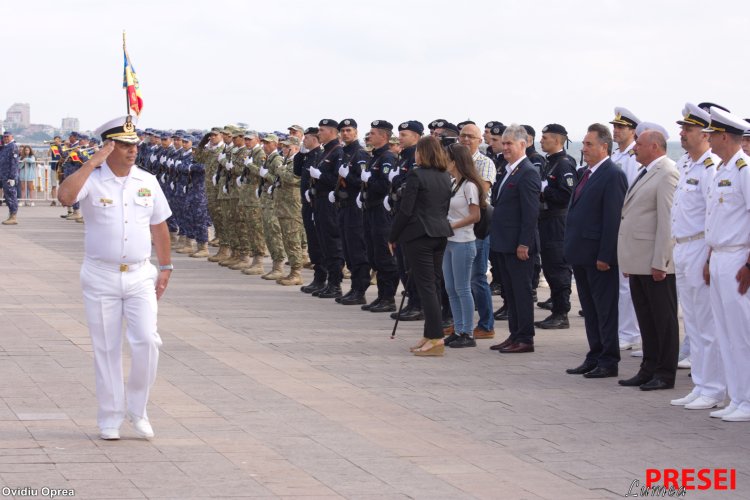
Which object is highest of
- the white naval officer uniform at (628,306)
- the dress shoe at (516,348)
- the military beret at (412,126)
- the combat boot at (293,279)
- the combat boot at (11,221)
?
the military beret at (412,126)

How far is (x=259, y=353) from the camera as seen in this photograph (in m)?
11.6

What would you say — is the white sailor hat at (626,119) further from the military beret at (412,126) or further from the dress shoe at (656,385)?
the dress shoe at (656,385)

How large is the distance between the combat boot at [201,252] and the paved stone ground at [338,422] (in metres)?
8.39

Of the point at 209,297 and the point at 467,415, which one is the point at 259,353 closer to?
the point at 467,415

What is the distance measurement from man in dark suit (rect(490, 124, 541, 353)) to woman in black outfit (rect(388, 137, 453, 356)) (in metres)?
0.49

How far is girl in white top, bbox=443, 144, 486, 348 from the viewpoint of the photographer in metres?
12.0

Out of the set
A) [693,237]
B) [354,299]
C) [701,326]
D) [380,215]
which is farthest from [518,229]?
[354,299]

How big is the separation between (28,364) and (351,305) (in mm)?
5725

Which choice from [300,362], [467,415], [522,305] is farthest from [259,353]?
[467,415]

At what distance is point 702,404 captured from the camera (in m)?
9.36

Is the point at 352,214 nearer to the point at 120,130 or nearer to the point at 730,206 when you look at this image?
the point at 730,206

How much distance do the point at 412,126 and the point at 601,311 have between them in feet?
12.8

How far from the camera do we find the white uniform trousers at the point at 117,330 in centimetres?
791

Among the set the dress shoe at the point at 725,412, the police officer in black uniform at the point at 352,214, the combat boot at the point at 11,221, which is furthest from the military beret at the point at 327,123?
the combat boot at the point at 11,221
